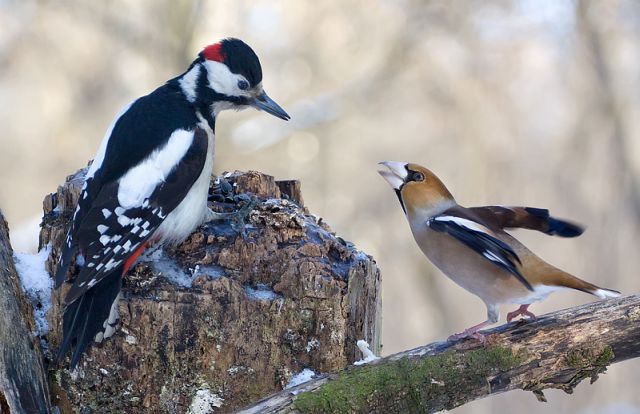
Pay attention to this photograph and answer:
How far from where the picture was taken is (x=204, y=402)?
2768 millimetres

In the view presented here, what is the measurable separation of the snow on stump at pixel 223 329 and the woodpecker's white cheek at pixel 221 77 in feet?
3.36

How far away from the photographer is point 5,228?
3051mm

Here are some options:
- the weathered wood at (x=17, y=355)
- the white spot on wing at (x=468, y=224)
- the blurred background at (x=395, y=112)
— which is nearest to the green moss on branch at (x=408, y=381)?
the white spot on wing at (x=468, y=224)

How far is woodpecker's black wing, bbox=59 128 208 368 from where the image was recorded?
2756mm

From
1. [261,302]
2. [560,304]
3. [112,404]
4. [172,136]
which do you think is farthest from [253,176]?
[560,304]

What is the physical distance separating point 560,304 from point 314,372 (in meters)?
7.71

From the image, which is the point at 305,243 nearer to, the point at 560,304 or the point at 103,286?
the point at 103,286

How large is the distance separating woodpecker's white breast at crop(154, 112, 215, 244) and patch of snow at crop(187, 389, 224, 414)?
0.69 m

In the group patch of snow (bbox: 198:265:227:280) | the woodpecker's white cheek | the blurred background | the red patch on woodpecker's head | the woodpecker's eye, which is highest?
the blurred background

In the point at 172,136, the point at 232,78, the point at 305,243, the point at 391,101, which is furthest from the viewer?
the point at 391,101

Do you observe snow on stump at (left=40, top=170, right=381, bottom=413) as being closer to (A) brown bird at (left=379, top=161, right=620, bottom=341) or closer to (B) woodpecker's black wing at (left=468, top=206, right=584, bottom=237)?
(A) brown bird at (left=379, top=161, right=620, bottom=341)

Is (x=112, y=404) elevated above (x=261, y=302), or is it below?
below

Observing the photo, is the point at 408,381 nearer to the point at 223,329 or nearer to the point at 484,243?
the point at 223,329

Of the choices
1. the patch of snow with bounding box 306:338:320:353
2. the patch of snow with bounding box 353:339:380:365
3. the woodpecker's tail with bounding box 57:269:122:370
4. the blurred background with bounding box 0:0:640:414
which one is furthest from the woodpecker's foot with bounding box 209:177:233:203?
the blurred background with bounding box 0:0:640:414
